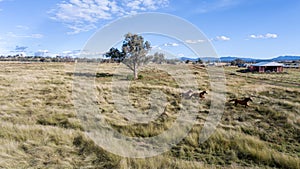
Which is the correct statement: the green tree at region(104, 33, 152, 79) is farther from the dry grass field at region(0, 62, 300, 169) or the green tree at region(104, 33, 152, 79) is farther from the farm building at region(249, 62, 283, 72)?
the farm building at region(249, 62, 283, 72)

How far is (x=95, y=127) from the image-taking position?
8.97 metres

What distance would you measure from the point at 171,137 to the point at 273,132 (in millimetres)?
4034

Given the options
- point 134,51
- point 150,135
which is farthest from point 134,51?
point 150,135

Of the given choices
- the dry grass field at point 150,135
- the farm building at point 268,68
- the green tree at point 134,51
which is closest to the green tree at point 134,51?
the green tree at point 134,51

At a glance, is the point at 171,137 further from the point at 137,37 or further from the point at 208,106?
the point at 137,37

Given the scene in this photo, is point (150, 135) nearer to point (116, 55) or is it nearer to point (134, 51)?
point (134, 51)

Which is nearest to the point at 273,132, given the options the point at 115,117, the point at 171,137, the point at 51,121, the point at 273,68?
the point at 171,137

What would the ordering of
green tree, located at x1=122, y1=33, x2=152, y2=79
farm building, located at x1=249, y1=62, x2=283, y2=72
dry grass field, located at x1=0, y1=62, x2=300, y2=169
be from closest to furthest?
dry grass field, located at x1=0, y1=62, x2=300, y2=169 < green tree, located at x1=122, y1=33, x2=152, y2=79 < farm building, located at x1=249, y1=62, x2=283, y2=72

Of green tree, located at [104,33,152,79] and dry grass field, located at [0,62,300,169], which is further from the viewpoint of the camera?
green tree, located at [104,33,152,79]

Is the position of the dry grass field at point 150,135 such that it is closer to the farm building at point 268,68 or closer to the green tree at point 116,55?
the green tree at point 116,55

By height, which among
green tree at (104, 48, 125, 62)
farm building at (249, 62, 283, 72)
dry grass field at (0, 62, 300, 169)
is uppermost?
green tree at (104, 48, 125, 62)

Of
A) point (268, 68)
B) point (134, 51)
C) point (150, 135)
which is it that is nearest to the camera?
point (150, 135)

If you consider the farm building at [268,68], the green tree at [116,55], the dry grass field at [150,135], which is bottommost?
the dry grass field at [150,135]

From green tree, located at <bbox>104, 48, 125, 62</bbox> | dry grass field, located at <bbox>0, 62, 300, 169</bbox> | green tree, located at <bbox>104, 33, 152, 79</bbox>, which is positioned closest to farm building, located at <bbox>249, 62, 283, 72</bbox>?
green tree, located at <bbox>104, 33, 152, 79</bbox>
